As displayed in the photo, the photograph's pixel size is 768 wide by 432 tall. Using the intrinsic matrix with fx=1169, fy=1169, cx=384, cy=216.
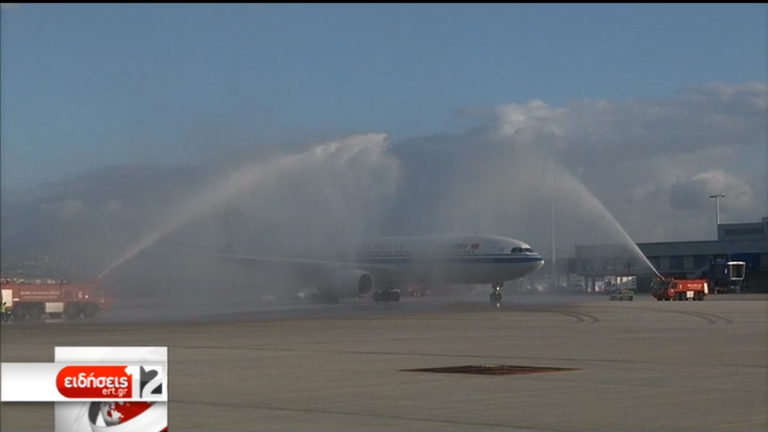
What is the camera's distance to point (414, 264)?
81.1 meters

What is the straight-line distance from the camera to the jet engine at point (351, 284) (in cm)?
7700

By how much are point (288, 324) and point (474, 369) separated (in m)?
24.3

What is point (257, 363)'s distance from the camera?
27750 millimetres

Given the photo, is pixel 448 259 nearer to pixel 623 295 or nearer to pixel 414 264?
pixel 414 264

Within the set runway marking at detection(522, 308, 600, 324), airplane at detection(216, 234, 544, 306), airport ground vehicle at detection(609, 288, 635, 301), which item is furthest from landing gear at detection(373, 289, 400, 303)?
runway marking at detection(522, 308, 600, 324)

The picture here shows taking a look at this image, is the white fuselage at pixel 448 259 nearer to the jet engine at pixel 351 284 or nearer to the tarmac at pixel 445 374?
the jet engine at pixel 351 284

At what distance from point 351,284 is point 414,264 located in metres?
5.95

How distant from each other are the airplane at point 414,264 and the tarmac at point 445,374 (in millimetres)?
27180

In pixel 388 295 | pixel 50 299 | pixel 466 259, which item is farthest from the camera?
pixel 388 295

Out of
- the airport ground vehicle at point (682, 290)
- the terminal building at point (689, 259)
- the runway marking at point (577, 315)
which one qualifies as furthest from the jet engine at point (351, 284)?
the terminal building at point (689, 259)

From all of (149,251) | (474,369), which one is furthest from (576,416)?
(149,251)

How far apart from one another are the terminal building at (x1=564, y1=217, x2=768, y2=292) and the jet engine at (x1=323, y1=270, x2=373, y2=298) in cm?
2469

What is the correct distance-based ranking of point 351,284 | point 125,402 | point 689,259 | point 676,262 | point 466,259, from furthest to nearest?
point 676,262
point 689,259
point 466,259
point 351,284
point 125,402

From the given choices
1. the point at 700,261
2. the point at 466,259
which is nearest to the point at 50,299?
the point at 466,259
